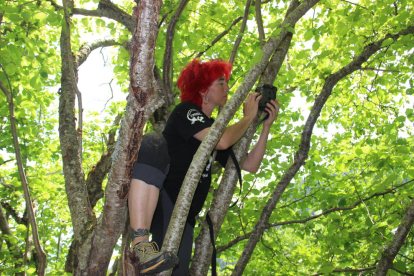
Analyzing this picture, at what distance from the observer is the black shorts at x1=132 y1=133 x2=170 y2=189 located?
1.84m

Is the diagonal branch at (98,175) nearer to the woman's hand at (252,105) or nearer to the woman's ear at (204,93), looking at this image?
the woman's ear at (204,93)

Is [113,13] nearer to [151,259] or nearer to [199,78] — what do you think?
[199,78]

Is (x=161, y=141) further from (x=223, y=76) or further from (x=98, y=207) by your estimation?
(x=98, y=207)

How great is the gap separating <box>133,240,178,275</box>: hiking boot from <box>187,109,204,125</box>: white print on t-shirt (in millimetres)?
877

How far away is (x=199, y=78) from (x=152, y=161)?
43.7 inches

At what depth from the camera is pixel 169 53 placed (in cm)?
291

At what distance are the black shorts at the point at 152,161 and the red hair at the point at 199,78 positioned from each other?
0.89m

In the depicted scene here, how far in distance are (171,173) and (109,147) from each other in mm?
2817

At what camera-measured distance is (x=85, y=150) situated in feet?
31.3

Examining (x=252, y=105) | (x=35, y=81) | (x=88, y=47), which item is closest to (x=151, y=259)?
(x=252, y=105)

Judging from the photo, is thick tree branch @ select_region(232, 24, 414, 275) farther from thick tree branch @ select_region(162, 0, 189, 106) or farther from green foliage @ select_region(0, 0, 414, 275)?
thick tree branch @ select_region(162, 0, 189, 106)

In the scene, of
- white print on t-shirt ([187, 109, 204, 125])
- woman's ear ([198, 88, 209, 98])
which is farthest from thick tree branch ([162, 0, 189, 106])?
white print on t-shirt ([187, 109, 204, 125])

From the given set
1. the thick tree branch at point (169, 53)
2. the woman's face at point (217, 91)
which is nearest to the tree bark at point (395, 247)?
the woman's face at point (217, 91)

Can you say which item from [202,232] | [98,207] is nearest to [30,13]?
[202,232]
